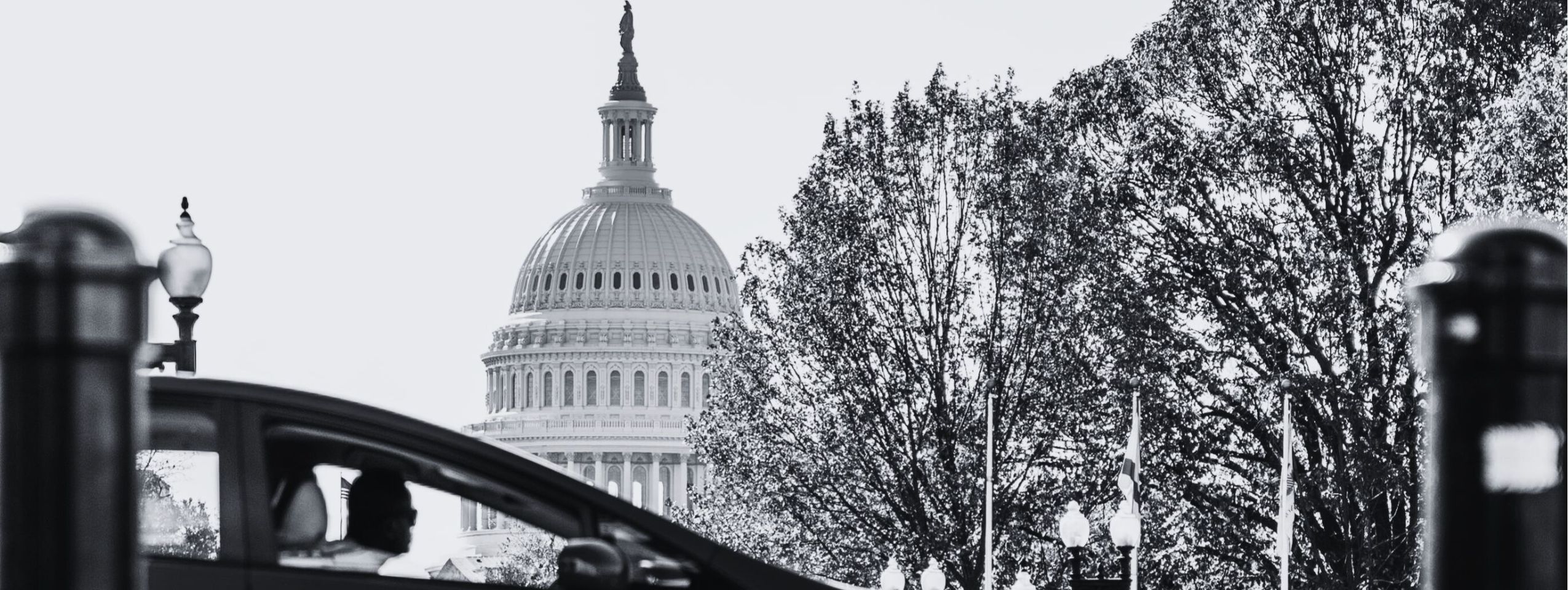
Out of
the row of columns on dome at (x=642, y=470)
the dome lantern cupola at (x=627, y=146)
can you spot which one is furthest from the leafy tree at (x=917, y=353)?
the dome lantern cupola at (x=627, y=146)

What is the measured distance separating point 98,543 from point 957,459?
30565mm

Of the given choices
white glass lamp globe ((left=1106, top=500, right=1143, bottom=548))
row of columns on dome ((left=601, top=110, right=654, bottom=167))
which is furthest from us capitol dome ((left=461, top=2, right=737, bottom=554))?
white glass lamp globe ((left=1106, top=500, right=1143, bottom=548))

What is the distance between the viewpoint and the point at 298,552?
6.48m

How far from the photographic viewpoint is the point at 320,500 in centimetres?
655

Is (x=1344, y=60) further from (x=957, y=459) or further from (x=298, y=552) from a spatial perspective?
(x=298, y=552)

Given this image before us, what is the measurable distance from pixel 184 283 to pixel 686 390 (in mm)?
163468

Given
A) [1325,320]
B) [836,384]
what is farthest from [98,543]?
[836,384]

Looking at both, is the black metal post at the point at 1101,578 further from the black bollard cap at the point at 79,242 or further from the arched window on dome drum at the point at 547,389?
the arched window on dome drum at the point at 547,389

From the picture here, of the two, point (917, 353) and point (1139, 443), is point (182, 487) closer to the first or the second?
point (1139, 443)

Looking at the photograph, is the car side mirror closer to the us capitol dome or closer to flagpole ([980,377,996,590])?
flagpole ([980,377,996,590])

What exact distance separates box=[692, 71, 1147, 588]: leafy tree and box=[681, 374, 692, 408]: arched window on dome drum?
140 m

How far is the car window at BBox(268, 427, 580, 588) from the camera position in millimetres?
6496

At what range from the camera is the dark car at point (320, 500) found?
6398mm

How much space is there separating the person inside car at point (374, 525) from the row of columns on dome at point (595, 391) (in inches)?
6684
